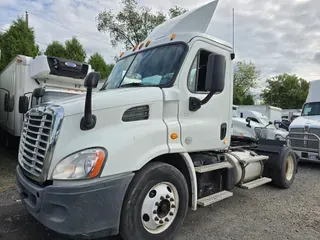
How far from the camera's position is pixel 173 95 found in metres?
3.29

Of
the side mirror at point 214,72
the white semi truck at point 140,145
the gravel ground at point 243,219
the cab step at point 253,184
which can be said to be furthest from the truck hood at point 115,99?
the cab step at point 253,184

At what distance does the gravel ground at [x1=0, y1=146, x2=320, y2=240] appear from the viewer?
137 inches

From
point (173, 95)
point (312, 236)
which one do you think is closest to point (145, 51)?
point (173, 95)

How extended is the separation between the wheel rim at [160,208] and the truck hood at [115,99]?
1.00 meters

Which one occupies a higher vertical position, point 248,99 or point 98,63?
point 98,63

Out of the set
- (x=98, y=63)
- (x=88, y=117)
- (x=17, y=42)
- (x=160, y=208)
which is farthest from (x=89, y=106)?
(x=98, y=63)

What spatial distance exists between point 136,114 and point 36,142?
110 cm

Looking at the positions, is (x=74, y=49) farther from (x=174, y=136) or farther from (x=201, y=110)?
(x=174, y=136)

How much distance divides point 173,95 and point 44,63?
5.25m

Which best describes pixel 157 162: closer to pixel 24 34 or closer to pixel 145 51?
pixel 145 51

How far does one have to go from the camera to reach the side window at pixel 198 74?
352cm

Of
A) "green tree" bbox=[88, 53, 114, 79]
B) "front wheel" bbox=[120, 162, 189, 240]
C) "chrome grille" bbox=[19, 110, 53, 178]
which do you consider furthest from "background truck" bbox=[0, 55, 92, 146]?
"green tree" bbox=[88, 53, 114, 79]

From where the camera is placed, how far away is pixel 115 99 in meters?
2.92

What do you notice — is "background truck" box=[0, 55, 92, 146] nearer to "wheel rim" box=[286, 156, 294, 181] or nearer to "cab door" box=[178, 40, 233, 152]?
"cab door" box=[178, 40, 233, 152]
